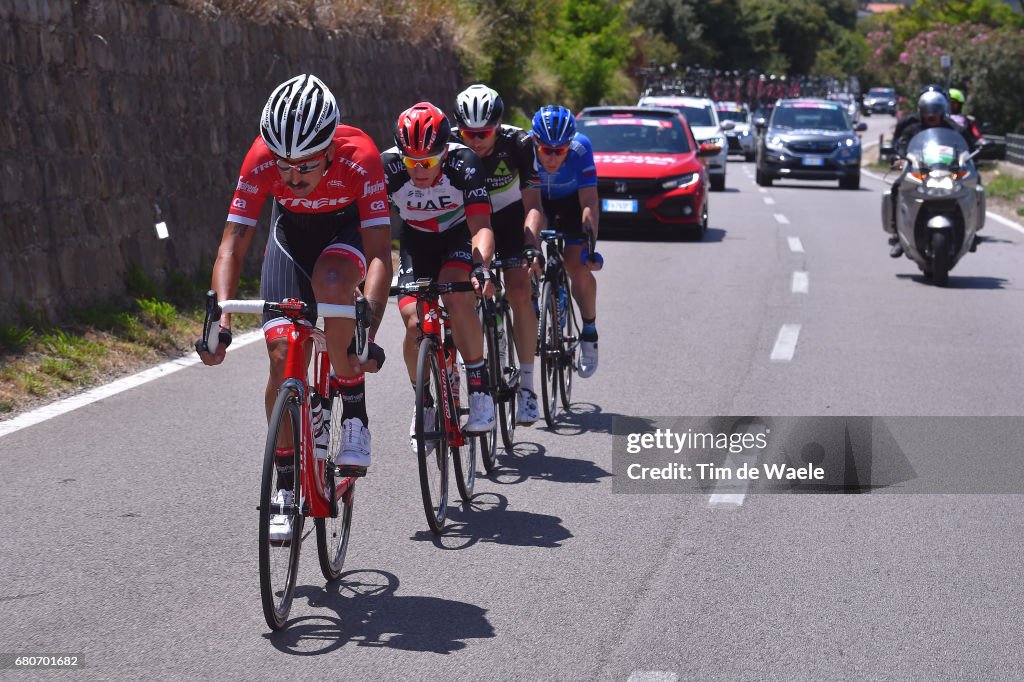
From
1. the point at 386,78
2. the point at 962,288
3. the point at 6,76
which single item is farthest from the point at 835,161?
the point at 6,76

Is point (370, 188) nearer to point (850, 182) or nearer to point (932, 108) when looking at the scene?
point (932, 108)

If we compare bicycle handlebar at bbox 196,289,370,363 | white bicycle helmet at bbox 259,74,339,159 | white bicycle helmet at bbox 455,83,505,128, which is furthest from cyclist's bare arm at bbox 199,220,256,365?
white bicycle helmet at bbox 455,83,505,128

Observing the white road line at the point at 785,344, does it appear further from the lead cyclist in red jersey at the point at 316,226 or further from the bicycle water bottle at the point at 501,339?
the lead cyclist in red jersey at the point at 316,226

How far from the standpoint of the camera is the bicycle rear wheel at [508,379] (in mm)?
7562

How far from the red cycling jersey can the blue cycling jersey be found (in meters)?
3.33

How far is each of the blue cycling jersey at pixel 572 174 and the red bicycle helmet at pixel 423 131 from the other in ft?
7.47

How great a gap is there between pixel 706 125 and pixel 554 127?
73.7 feet

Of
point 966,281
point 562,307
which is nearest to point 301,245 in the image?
point 562,307

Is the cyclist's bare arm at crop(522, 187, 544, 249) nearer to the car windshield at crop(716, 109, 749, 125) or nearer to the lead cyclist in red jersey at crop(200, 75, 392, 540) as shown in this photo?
the lead cyclist in red jersey at crop(200, 75, 392, 540)

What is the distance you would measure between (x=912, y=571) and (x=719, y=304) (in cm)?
827

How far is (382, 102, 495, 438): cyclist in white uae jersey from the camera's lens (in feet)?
21.1

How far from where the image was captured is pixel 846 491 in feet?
23.0

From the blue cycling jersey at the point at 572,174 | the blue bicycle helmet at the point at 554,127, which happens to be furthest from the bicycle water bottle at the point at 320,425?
the blue cycling jersey at the point at 572,174

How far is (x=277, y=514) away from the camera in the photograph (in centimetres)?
489
